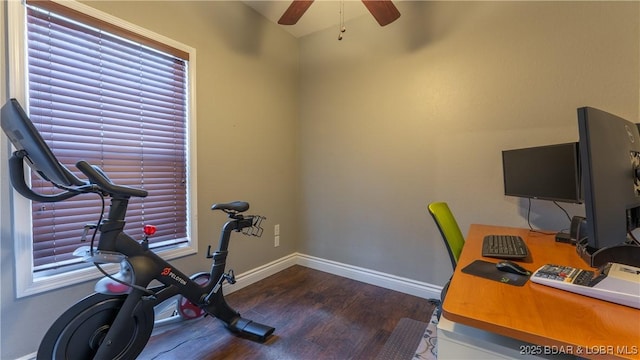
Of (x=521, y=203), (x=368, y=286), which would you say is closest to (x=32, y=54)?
(x=368, y=286)

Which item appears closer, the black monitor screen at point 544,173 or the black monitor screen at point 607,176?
the black monitor screen at point 607,176

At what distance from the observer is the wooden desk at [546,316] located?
627 millimetres

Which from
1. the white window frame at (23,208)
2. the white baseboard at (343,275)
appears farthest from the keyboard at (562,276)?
the white window frame at (23,208)

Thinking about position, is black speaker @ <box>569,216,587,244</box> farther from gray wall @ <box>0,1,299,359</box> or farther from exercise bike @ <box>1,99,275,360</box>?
gray wall @ <box>0,1,299,359</box>

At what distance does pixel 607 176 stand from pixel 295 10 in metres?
1.97

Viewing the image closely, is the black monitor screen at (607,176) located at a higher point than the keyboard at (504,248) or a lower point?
higher

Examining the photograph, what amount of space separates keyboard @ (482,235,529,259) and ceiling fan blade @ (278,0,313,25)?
187 cm

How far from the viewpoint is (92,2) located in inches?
63.7

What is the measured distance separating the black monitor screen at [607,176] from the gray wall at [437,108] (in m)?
1.30

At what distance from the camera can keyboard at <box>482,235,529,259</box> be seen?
1232 millimetres

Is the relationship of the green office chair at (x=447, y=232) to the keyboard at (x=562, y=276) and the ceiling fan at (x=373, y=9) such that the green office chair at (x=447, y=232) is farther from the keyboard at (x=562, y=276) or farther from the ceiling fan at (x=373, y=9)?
the ceiling fan at (x=373, y=9)

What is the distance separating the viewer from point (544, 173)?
Result: 5.39 feet

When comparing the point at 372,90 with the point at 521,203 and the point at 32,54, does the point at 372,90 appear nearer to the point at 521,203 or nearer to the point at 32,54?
the point at 521,203

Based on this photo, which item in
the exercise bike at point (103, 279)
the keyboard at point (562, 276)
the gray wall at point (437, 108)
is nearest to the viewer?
the keyboard at point (562, 276)
